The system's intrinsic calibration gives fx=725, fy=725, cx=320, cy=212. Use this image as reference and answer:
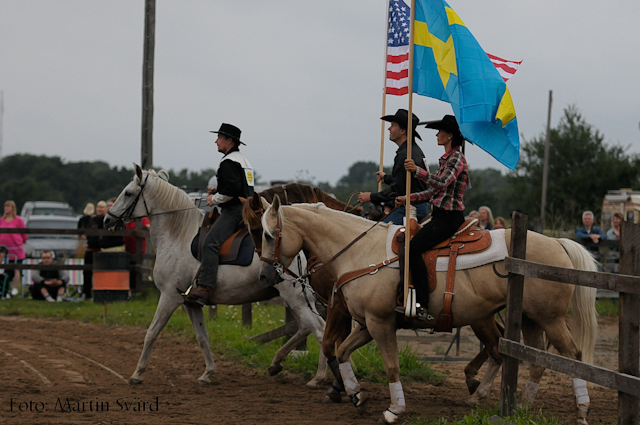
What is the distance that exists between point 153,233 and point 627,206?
79.8 feet

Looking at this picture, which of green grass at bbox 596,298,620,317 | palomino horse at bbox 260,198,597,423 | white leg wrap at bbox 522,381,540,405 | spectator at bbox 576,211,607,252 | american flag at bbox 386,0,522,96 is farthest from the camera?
green grass at bbox 596,298,620,317

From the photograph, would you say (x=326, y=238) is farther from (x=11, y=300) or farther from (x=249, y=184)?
(x=11, y=300)

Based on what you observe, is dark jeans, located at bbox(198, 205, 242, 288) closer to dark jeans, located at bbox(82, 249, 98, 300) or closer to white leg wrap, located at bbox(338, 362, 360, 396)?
white leg wrap, located at bbox(338, 362, 360, 396)

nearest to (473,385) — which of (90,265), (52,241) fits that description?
(90,265)

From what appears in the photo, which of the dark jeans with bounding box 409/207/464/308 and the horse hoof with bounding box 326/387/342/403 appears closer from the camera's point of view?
the dark jeans with bounding box 409/207/464/308

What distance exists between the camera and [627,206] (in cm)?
2892

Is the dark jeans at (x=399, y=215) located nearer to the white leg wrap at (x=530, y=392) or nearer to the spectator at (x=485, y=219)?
the white leg wrap at (x=530, y=392)

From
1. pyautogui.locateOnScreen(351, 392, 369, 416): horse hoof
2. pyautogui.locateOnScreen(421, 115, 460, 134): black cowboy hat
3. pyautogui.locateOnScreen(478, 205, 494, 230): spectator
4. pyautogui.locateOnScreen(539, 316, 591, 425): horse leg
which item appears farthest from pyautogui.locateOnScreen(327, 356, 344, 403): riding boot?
pyautogui.locateOnScreen(478, 205, 494, 230): spectator

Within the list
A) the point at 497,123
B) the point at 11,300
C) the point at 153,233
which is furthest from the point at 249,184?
the point at 11,300

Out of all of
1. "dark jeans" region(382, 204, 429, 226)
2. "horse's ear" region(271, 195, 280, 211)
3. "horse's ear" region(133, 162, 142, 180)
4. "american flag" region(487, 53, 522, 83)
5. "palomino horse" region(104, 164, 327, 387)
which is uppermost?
"american flag" region(487, 53, 522, 83)

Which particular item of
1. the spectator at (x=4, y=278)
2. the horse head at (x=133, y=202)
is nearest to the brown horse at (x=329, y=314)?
the horse head at (x=133, y=202)

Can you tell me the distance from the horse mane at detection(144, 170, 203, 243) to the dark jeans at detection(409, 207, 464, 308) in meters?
3.57

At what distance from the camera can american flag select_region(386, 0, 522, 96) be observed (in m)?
8.88

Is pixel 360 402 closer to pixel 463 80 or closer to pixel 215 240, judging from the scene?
pixel 215 240
